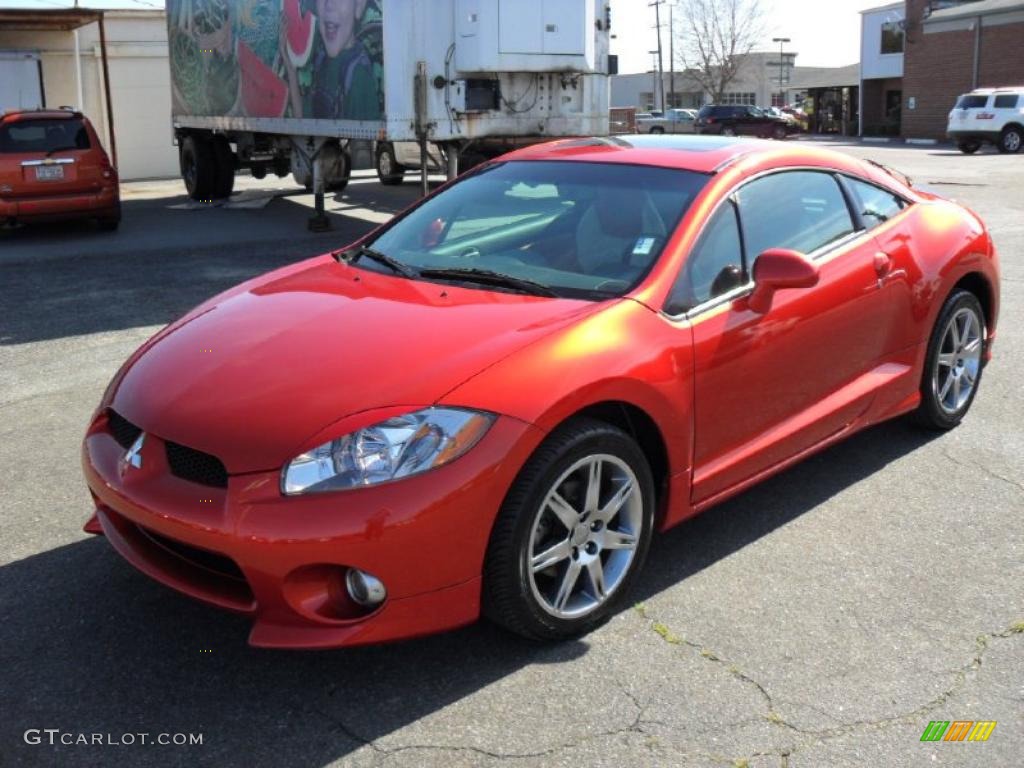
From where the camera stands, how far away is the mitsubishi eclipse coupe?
2.92 m

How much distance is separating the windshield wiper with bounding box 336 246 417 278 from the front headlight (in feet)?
3.96

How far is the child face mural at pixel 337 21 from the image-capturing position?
1177 centimetres

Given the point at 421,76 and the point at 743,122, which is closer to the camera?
the point at 421,76

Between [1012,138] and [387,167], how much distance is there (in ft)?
78.5

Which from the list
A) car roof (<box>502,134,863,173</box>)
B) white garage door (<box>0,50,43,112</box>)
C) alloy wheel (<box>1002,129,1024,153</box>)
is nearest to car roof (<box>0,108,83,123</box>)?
white garage door (<box>0,50,43,112</box>)

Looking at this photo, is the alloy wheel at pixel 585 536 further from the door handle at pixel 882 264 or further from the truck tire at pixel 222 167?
the truck tire at pixel 222 167

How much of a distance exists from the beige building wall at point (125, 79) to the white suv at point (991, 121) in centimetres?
2481

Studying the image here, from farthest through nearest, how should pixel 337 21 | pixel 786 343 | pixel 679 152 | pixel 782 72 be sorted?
pixel 782 72 < pixel 337 21 < pixel 679 152 < pixel 786 343

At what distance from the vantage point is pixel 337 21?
478 inches

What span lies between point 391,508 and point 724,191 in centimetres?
195

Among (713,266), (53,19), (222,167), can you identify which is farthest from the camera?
(53,19)

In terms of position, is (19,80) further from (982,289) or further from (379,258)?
(982,289)

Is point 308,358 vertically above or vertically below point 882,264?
below

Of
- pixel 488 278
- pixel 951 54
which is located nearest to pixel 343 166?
pixel 488 278
